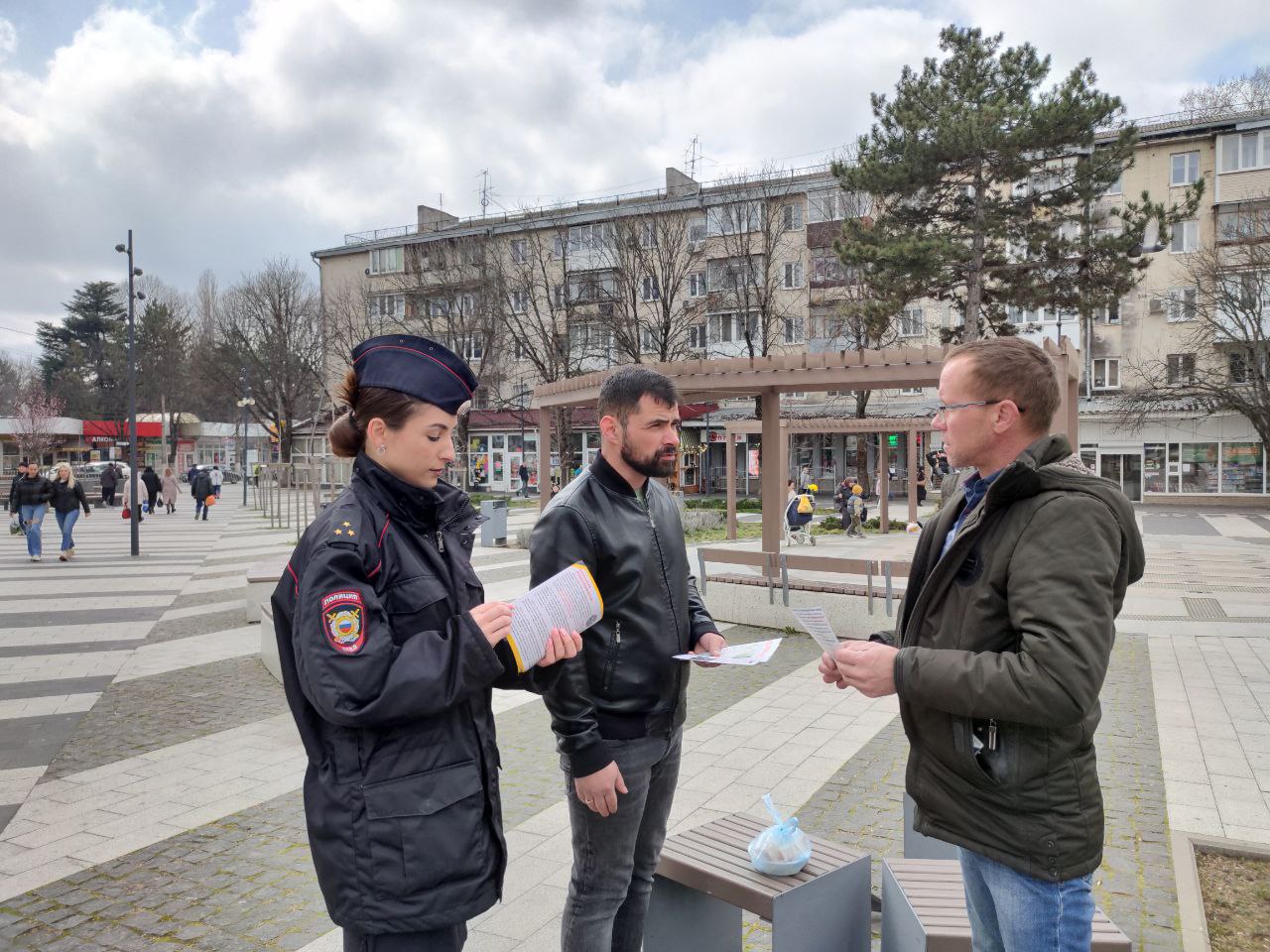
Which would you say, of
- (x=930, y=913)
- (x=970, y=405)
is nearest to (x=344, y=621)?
(x=970, y=405)

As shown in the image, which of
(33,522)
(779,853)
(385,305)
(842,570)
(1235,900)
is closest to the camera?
(779,853)

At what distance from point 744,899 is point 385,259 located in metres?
53.8

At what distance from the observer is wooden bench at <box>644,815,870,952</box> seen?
276cm

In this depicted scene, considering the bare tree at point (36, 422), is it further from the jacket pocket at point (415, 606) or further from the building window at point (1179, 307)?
the building window at point (1179, 307)

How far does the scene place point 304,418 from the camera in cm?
5572

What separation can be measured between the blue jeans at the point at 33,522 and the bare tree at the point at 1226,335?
3183 centimetres

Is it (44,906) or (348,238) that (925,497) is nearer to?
(44,906)

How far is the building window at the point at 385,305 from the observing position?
4262cm

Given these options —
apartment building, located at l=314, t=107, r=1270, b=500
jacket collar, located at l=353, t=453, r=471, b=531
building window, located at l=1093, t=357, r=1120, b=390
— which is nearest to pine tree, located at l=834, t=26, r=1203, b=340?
apartment building, located at l=314, t=107, r=1270, b=500

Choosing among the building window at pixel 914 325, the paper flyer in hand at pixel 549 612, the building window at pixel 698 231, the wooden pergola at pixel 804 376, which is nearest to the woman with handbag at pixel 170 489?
the building window at pixel 698 231

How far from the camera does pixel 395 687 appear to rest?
1.74 metres

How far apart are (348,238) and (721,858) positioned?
193 ft

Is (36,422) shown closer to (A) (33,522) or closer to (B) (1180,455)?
(A) (33,522)

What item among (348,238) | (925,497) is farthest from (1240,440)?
(348,238)
